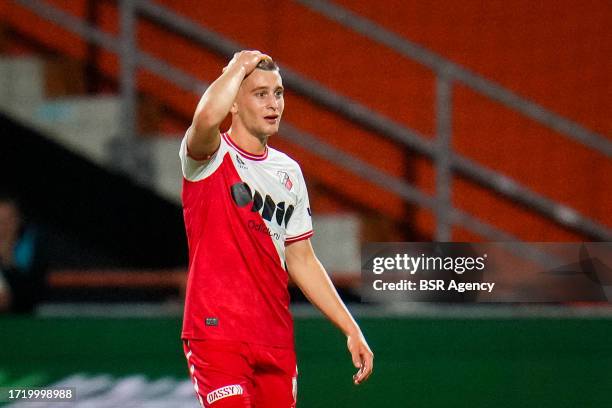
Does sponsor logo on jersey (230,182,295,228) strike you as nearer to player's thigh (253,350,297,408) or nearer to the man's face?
the man's face

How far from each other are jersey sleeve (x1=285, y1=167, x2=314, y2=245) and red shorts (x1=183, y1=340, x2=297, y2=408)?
40cm

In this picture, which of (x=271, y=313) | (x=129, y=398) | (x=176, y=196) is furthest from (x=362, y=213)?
(x=271, y=313)

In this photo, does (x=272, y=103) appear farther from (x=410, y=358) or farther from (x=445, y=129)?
(x=445, y=129)

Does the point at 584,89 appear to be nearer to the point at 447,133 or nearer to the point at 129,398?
the point at 447,133

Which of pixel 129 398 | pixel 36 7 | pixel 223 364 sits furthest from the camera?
pixel 36 7

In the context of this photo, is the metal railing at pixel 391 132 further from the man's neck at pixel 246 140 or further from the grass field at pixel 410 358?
the man's neck at pixel 246 140

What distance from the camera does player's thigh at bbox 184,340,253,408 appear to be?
355cm

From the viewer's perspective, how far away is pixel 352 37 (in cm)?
734

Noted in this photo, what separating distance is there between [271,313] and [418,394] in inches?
67.3

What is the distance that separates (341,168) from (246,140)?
3.57 metres

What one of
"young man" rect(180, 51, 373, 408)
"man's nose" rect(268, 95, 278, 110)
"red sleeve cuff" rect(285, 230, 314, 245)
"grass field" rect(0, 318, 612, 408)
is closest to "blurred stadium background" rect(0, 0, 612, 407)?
"grass field" rect(0, 318, 612, 408)

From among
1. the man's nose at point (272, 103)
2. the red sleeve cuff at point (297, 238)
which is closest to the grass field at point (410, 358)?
the red sleeve cuff at point (297, 238)

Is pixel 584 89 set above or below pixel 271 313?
above

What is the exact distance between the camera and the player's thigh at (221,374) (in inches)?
140
